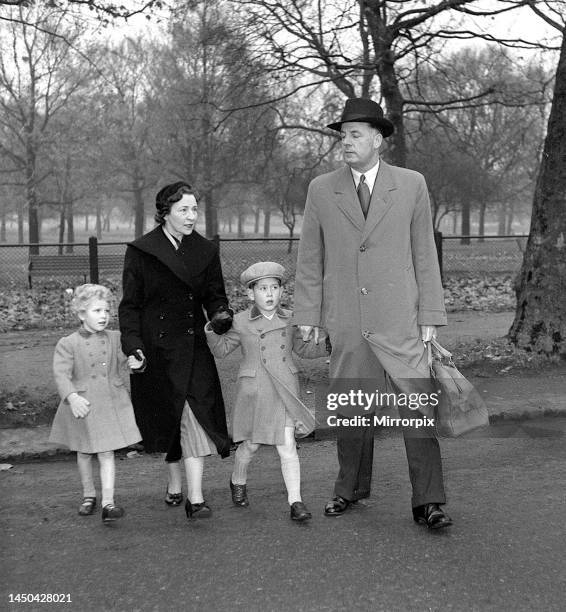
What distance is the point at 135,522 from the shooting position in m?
4.50

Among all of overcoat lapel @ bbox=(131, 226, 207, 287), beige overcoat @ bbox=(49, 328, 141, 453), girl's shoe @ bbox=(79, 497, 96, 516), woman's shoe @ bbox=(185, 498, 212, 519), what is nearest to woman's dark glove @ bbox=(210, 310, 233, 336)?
overcoat lapel @ bbox=(131, 226, 207, 287)

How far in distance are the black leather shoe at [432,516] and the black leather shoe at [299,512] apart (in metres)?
0.56

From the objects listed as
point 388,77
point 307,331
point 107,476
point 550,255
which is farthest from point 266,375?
point 388,77

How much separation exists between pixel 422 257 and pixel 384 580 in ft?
5.34

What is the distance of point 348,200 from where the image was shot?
14.6ft

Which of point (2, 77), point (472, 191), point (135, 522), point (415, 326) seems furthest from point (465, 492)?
point (472, 191)

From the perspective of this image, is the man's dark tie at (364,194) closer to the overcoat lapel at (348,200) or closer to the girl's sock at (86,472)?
the overcoat lapel at (348,200)

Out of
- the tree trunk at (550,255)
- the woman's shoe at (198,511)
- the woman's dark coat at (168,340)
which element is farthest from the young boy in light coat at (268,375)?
the tree trunk at (550,255)

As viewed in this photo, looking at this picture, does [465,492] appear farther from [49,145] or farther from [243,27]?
[49,145]

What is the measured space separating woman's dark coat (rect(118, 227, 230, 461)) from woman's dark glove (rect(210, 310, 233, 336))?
0.12 meters

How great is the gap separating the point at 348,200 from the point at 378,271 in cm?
41

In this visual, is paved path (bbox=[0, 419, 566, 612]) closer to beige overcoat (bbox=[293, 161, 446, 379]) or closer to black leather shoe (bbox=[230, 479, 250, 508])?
black leather shoe (bbox=[230, 479, 250, 508])

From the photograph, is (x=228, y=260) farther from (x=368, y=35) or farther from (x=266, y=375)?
(x=266, y=375)

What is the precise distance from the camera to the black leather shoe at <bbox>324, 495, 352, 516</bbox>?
4.52m
